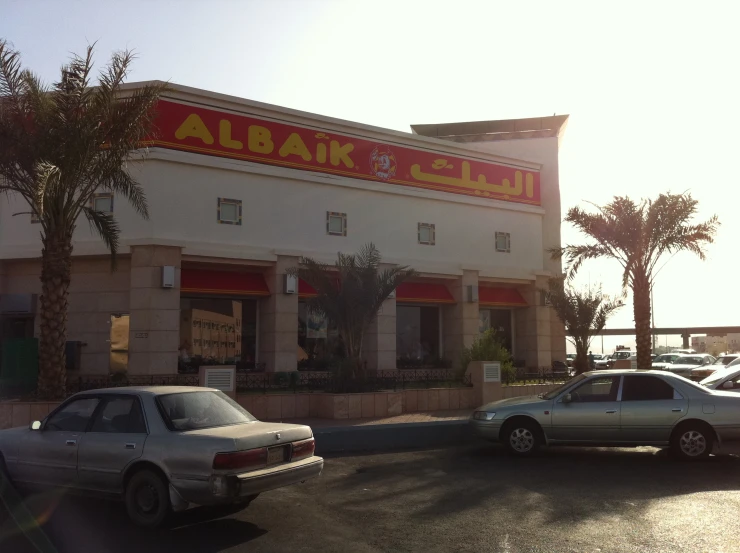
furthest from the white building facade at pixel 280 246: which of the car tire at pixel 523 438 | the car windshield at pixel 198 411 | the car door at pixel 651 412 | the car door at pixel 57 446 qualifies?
the car door at pixel 57 446

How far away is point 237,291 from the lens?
22375mm

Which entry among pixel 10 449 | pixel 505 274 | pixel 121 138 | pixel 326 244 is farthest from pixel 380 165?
pixel 10 449

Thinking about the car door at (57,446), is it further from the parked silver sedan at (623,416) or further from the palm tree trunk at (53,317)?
the palm tree trunk at (53,317)

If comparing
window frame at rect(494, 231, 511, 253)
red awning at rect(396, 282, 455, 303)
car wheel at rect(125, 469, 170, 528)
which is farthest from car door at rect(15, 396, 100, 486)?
window frame at rect(494, 231, 511, 253)

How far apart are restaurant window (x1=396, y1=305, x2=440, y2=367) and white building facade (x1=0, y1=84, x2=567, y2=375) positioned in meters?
0.06

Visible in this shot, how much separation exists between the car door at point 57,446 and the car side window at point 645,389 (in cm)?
835

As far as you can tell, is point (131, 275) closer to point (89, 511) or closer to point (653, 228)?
point (89, 511)

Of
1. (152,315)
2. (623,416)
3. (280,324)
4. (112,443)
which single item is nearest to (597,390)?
(623,416)

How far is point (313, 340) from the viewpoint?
24891 mm

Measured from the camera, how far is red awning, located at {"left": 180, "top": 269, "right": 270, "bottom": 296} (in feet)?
71.7

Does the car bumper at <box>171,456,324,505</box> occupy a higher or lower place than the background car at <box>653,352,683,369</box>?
lower

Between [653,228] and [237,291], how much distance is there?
45.6ft

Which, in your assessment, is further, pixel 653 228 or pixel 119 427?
pixel 653 228

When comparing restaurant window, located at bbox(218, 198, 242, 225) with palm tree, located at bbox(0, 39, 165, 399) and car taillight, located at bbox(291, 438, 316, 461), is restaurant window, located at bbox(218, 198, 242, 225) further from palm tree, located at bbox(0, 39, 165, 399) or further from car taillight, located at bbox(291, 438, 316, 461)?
car taillight, located at bbox(291, 438, 316, 461)
